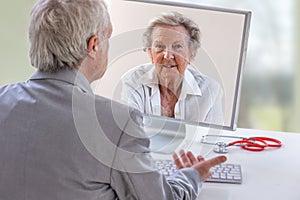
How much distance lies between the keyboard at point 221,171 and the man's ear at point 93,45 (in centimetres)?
37

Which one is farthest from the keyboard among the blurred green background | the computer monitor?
the blurred green background

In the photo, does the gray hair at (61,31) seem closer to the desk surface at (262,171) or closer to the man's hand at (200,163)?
the man's hand at (200,163)

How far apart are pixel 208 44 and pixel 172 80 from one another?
0.15m

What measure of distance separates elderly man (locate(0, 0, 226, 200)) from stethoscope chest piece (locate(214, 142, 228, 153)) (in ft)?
1.72

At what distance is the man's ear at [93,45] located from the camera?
1131 millimetres

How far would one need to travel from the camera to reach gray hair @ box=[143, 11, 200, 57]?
145 centimetres

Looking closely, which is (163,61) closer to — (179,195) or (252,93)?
(179,195)

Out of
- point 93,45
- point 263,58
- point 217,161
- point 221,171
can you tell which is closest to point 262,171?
point 221,171

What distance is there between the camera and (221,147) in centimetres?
163

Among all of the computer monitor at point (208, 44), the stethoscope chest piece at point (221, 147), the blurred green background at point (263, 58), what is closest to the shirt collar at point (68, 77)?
the computer monitor at point (208, 44)

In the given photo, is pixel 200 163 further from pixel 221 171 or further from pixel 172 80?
pixel 172 80

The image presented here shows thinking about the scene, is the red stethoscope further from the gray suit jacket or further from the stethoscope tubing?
the gray suit jacket

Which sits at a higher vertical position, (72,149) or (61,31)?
(61,31)

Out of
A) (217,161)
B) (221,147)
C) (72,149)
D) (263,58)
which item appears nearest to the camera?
(72,149)
